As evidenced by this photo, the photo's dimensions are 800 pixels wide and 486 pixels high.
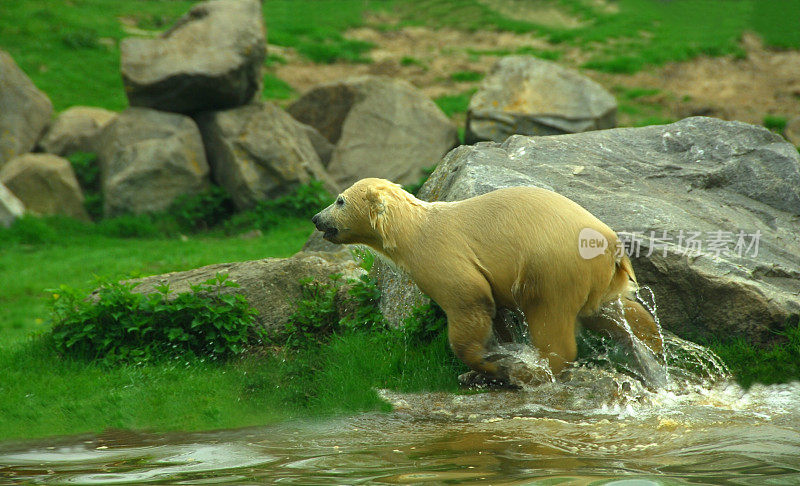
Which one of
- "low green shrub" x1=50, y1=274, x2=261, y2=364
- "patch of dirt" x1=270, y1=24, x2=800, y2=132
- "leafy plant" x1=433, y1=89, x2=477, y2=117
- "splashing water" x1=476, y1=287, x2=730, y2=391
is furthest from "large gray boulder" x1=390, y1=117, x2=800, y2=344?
"leafy plant" x1=433, y1=89, x2=477, y2=117

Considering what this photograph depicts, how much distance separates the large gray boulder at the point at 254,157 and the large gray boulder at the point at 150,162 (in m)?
0.37

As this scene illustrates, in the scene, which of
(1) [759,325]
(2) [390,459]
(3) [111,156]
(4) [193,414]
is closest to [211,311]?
(4) [193,414]

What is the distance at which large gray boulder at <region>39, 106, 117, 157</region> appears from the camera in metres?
15.5

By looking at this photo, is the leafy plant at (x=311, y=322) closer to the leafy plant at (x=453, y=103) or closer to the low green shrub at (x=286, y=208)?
the low green shrub at (x=286, y=208)

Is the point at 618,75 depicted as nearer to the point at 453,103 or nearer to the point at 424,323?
the point at 453,103

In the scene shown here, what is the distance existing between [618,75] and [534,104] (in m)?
6.95

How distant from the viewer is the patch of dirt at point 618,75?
18.4 m

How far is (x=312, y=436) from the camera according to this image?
602cm

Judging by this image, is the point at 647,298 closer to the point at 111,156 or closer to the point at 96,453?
the point at 96,453

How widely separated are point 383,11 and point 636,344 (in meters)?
23.7

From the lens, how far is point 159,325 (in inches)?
309

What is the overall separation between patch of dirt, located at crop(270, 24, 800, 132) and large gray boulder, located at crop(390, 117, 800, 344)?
30.9 ft

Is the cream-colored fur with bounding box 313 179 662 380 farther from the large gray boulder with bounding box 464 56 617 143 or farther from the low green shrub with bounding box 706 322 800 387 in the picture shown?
the large gray boulder with bounding box 464 56 617 143

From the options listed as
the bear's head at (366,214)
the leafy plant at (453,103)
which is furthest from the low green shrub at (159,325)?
the leafy plant at (453,103)
